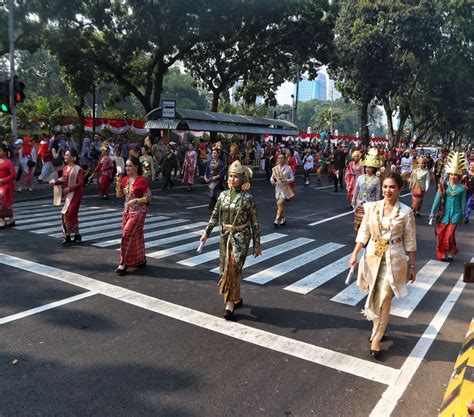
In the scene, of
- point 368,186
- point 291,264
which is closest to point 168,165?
point 368,186

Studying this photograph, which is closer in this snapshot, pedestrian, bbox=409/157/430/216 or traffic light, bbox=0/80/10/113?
pedestrian, bbox=409/157/430/216

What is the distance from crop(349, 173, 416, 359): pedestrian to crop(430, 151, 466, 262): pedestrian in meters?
4.40

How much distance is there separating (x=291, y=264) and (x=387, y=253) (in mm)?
3298

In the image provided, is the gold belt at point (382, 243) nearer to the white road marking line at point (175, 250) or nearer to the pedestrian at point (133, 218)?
the pedestrian at point (133, 218)

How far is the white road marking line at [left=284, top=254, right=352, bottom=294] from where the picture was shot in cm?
665

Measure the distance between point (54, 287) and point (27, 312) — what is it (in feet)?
2.80

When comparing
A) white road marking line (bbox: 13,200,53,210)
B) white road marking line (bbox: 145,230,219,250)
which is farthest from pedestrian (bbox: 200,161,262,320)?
white road marking line (bbox: 13,200,53,210)

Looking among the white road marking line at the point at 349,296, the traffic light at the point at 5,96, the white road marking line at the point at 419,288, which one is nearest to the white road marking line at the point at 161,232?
the white road marking line at the point at 349,296

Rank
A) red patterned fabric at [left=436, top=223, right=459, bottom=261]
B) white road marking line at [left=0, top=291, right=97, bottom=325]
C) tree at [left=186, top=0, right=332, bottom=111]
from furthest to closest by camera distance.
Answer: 1. tree at [left=186, top=0, right=332, bottom=111]
2. red patterned fabric at [left=436, top=223, right=459, bottom=261]
3. white road marking line at [left=0, top=291, right=97, bottom=325]

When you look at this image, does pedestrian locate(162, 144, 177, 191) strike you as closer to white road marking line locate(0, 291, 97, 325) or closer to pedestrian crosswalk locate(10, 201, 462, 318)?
pedestrian crosswalk locate(10, 201, 462, 318)

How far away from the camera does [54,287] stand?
625cm

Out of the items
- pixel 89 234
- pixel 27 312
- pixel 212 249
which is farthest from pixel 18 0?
pixel 27 312

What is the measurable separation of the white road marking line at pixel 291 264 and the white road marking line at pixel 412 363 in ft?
7.78

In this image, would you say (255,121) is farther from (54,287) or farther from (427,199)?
(54,287)
